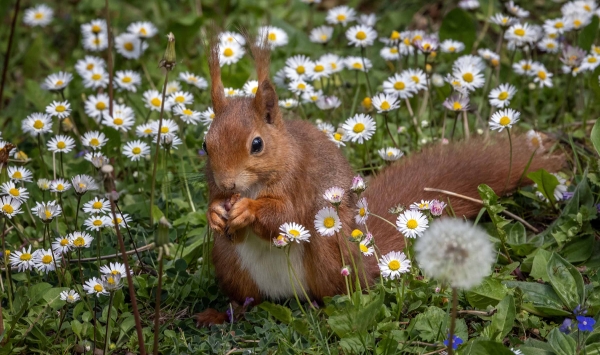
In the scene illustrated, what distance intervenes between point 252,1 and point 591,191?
8.42 feet

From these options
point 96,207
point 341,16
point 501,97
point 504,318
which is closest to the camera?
point 504,318

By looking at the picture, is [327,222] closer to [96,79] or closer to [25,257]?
[25,257]

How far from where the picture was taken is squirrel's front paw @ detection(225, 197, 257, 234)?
231 cm

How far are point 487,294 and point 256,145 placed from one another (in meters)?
0.80

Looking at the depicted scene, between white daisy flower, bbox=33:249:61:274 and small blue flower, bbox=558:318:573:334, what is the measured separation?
1.50m

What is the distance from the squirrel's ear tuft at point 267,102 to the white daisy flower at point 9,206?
2.67 ft

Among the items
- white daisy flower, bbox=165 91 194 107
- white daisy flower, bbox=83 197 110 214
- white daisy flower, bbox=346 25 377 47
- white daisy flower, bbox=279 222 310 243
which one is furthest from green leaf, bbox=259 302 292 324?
white daisy flower, bbox=346 25 377 47

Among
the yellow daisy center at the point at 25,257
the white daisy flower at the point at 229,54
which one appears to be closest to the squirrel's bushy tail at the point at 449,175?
the white daisy flower at the point at 229,54

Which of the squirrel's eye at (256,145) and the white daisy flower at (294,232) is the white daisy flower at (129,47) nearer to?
the squirrel's eye at (256,145)

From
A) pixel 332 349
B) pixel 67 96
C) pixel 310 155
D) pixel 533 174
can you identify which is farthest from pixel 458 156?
pixel 67 96

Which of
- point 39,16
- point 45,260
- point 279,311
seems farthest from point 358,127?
point 39,16

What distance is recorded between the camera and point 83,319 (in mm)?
2469

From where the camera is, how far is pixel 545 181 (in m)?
2.80

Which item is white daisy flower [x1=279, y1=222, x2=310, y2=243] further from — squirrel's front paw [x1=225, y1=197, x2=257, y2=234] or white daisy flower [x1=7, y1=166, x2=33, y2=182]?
white daisy flower [x1=7, y1=166, x2=33, y2=182]
